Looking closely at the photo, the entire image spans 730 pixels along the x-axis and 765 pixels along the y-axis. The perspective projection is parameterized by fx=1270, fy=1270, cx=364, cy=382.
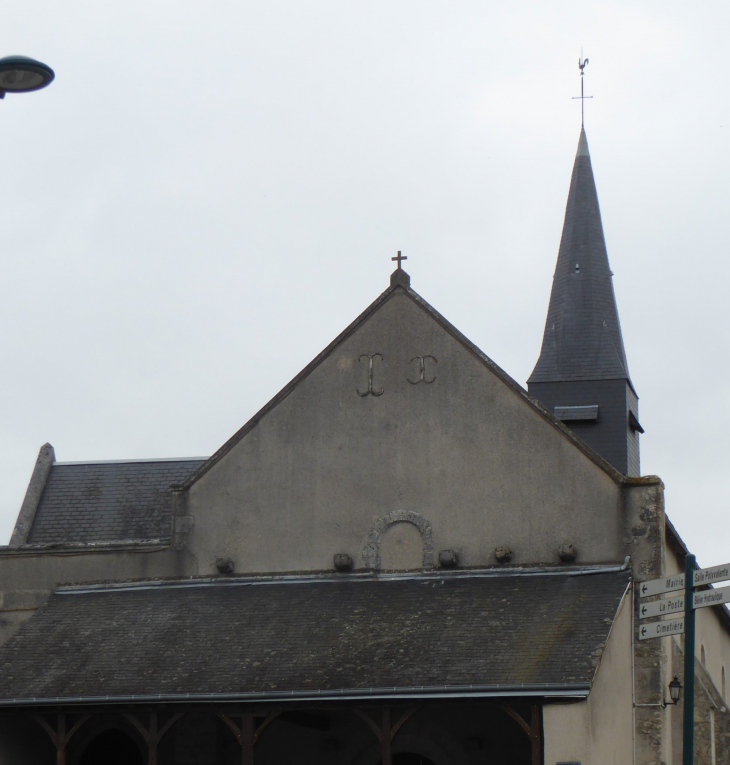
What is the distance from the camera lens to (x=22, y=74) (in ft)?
31.0

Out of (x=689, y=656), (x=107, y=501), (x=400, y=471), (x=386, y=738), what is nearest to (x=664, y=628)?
(x=689, y=656)

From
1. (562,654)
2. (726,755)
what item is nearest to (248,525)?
(562,654)

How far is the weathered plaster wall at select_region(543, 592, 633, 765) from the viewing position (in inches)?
501

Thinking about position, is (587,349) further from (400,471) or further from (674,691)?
(674,691)

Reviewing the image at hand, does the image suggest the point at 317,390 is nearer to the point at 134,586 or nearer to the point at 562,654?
the point at 134,586

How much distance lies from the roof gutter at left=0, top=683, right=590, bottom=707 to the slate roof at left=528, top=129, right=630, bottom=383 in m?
11.0

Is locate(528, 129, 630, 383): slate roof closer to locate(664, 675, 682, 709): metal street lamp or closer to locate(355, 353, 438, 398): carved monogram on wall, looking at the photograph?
locate(355, 353, 438, 398): carved monogram on wall

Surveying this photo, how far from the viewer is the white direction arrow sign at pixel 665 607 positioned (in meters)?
10.6

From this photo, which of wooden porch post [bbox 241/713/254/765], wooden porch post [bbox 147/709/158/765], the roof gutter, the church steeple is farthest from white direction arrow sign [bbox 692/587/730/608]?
the church steeple

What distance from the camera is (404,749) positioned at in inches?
609

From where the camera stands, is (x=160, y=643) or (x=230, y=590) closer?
(x=160, y=643)

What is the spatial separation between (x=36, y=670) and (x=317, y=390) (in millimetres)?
5146

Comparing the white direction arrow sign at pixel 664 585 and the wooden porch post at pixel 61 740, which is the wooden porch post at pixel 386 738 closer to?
the white direction arrow sign at pixel 664 585

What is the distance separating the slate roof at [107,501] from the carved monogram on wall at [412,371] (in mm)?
5132
